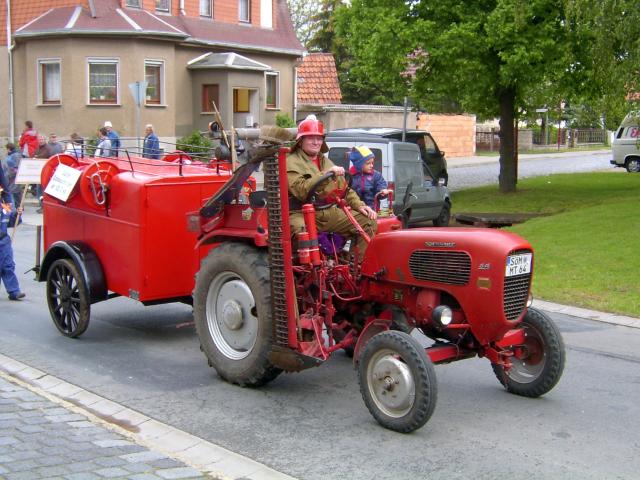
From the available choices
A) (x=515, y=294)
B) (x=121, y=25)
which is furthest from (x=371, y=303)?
(x=121, y=25)

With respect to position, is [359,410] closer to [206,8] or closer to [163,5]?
[163,5]

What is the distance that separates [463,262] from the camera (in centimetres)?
625

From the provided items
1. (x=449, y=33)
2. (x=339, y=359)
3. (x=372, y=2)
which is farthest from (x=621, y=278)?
(x=372, y=2)

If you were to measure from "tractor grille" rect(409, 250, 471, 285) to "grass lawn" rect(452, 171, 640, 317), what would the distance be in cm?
511

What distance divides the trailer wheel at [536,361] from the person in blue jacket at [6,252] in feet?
21.0

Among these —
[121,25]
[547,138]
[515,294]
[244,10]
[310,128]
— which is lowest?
[515,294]

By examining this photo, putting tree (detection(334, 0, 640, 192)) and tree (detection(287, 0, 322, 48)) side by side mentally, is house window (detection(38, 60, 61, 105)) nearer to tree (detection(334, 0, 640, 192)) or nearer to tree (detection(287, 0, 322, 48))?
Result: tree (detection(334, 0, 640, 192))

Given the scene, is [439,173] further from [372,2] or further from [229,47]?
[229,47]

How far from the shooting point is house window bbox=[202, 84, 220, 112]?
110ft

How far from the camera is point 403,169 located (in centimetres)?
1708

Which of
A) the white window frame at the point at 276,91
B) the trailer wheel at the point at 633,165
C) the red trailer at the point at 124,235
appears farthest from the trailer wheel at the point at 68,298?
the trailer wheel at the point at 633,165

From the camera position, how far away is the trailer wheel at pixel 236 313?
23.3ft

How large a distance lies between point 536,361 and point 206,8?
29.7 meters

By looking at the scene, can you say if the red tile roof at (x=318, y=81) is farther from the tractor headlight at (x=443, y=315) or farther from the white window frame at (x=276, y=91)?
the tractor headlight at (x=443, y=315)
